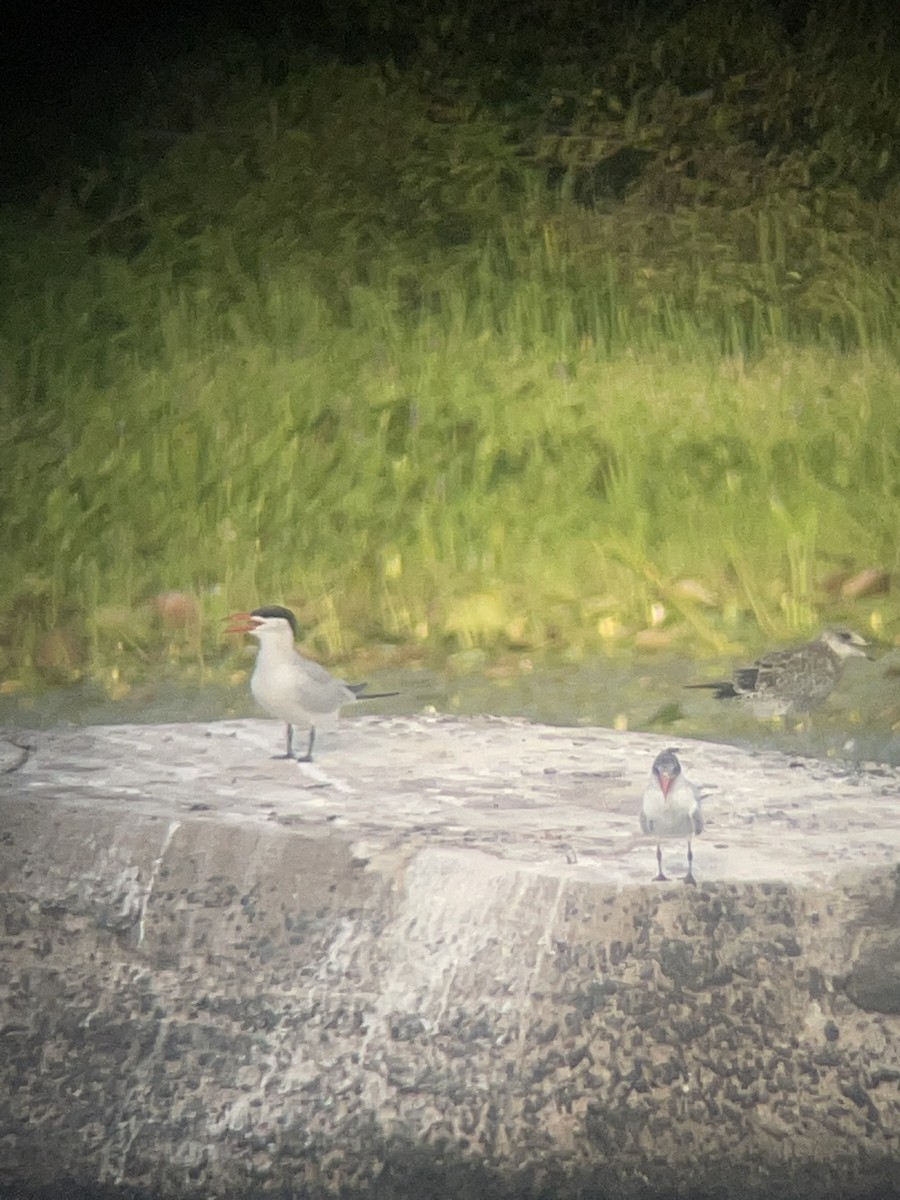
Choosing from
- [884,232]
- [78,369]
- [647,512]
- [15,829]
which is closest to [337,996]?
[15,829]

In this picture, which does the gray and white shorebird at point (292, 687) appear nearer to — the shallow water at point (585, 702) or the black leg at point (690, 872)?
the shallow water at point (585, 702)

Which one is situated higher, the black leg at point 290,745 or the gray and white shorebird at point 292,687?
the gray and white shorebird at point 292,687

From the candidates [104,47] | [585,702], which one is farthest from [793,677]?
[104,47]

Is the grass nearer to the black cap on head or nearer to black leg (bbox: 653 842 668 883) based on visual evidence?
the black cap on head

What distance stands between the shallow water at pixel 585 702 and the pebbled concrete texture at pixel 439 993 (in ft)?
0.49

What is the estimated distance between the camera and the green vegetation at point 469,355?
6.42ft

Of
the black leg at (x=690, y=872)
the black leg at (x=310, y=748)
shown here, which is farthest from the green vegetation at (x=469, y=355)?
the black leg at (x=690, y=872)

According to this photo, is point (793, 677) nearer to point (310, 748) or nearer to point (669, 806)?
point (669, 806)

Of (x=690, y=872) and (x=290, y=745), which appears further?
(x=290, y=745)

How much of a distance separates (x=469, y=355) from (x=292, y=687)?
0.51 m

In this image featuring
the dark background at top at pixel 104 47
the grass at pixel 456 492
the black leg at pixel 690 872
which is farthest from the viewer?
the dark background at top at pixel 104 47

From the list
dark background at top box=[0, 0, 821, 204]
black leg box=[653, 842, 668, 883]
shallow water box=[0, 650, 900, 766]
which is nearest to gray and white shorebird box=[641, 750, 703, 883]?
black leg box=[653, 842, 668, 883]

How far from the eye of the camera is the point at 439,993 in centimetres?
154

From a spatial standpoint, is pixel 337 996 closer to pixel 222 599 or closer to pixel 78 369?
pixel 222 599
